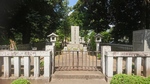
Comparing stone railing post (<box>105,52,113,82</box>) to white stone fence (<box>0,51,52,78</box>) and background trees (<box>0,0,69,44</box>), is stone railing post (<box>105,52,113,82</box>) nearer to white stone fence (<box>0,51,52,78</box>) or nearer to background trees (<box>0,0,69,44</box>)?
white stone fence (<box>0,51,52,78</box>)

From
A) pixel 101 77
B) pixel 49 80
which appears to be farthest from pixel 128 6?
pixel 49 80

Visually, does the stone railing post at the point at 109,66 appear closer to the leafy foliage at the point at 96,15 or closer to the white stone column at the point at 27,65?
the white stone column at the point at 27,65

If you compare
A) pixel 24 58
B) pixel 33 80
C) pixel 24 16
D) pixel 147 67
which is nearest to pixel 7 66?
pixel 24 58

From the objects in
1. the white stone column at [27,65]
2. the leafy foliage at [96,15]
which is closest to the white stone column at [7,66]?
the white stone column at [27,65]

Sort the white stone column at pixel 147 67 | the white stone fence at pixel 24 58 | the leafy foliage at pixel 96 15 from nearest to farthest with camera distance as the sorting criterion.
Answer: the white stone fence at pixel 24 58, the white stone column at pixel 147 67, the leafy foliage at pixel 96 15

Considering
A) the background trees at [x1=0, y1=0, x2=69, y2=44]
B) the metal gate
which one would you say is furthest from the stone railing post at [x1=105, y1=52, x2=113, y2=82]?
the background trees at [x1=0, y1=0, x2=69, y2=44]

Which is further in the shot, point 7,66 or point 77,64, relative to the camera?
point 77,64

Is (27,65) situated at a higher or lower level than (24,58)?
lower

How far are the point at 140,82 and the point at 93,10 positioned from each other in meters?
15.9

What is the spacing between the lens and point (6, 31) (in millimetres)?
15875

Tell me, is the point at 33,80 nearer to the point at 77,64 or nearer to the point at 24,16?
the point at 77,64

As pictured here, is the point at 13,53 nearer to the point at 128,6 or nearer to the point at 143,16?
the point at 143,16

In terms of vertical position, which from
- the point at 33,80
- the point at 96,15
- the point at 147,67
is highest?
the point at 96,15

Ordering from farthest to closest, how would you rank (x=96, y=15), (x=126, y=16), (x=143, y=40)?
1. (x=96, y=15)
2. (x=126, y=16)
3. (x=143, y=40)
